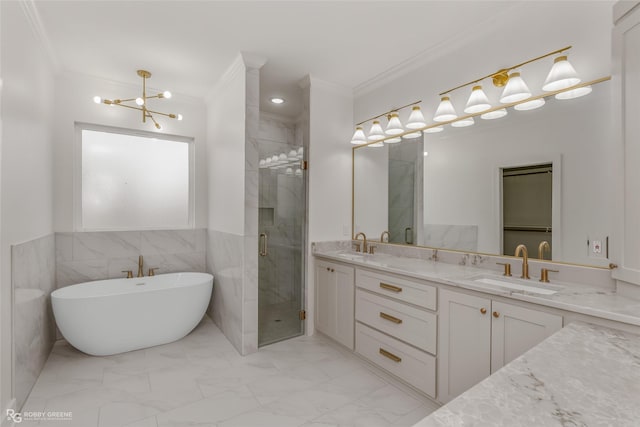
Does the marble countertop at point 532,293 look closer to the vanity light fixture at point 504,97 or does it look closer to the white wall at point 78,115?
the vanity light fixture at point 504,97

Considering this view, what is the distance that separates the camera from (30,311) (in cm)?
225

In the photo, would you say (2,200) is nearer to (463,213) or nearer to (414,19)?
(414,19)

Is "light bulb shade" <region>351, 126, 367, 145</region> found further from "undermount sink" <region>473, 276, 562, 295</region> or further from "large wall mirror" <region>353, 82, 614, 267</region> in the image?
"undermount sink" <region>473, 276, 562, 295</region>

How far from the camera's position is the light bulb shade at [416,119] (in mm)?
2704

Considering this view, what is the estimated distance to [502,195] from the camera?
2.23 m

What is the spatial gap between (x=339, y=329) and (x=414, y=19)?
2.66 metres

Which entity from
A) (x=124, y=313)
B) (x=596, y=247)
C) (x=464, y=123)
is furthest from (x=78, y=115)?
(x=596, y=247)

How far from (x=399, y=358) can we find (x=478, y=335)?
0.68 meters

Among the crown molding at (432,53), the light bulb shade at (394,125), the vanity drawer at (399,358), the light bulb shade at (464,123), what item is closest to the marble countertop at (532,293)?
the vanity drawer at (399,358)

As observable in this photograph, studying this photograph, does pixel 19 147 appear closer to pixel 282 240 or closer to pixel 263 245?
pixel 263 245

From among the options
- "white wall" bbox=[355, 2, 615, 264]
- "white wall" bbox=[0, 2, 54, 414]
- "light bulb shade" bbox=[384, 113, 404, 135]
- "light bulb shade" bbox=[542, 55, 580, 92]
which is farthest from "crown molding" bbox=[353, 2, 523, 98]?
"white wall" bbox=[0, 2, 54, 414]

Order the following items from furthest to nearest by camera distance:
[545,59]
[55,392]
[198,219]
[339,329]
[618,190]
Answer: [198,219], [339,329], [55,392], [545,59], [618,190]

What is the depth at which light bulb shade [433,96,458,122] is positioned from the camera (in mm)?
2453

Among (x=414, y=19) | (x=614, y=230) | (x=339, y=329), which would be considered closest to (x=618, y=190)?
(x=614, y=230)
